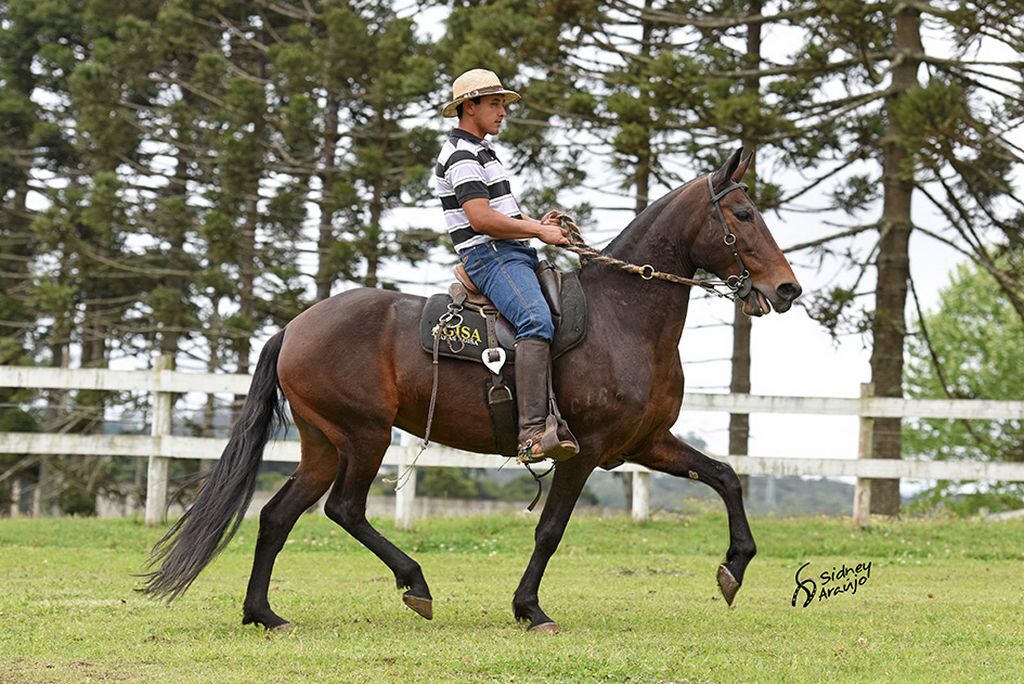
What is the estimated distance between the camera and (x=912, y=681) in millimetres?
5211

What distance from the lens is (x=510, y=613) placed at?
24.0ft

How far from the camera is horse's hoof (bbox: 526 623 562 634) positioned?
637 centimetres

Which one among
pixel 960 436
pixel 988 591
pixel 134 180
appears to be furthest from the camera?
pixel 960 436

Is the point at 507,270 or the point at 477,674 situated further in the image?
the point at 507,270

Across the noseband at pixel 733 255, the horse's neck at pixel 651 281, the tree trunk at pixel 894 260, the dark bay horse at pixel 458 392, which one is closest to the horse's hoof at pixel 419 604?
the dark bay horse at pixel 458 392

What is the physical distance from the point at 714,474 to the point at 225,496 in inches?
113

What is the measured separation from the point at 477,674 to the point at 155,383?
8867mm

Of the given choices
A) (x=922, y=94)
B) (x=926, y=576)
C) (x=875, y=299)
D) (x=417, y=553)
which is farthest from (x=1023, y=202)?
(x=417, y=553)

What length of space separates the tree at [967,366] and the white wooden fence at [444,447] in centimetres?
2822

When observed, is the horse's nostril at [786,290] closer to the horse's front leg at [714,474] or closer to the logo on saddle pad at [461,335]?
the horse's front leg at [714,474]

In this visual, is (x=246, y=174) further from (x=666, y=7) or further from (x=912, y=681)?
(x=912, y=681)

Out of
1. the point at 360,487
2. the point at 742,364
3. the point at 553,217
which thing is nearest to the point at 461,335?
the point at 553,217

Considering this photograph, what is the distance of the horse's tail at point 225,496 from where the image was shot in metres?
6.66

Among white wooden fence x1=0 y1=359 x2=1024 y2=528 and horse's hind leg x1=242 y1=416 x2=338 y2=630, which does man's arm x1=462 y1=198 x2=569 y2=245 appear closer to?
horse's hind leg x1=242 y1=416 x2=338 y2=630
